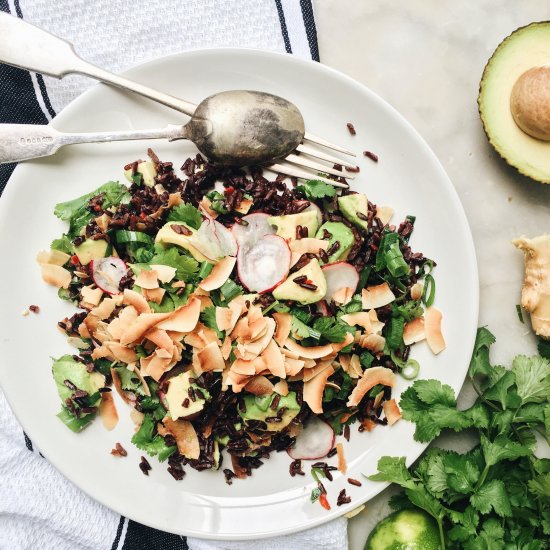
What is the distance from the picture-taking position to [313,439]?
2.45m

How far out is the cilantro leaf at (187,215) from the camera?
230 cm

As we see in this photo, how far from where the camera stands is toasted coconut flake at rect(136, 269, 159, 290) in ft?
7.32

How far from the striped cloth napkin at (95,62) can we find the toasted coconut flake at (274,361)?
0.79 metres

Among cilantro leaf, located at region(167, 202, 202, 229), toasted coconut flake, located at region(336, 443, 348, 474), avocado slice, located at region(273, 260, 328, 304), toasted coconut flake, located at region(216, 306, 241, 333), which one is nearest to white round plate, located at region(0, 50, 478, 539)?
toasted coconut flake, located at region(336, 443, 348, 474)

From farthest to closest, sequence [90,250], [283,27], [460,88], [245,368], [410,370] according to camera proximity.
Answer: [460,88] < [283,27] < [410,370] < [90,250] < [245,368]

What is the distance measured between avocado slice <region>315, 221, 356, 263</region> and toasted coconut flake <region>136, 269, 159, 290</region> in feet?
2.11

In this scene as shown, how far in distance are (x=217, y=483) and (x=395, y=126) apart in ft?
5.31

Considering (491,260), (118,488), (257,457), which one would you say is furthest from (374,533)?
(491,260)

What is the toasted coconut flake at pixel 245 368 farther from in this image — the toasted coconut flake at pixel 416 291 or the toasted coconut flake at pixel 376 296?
the toasted coconut flake at pixel 416 291

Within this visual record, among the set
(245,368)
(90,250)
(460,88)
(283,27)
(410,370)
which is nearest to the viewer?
(245,368)

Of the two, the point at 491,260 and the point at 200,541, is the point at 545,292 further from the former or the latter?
the point at 200,541

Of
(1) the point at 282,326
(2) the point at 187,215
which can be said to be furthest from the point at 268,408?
(2) the point at 187,215

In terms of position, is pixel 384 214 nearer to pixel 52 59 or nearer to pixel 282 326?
pixel 282 326

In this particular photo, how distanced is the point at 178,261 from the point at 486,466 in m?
1.41
